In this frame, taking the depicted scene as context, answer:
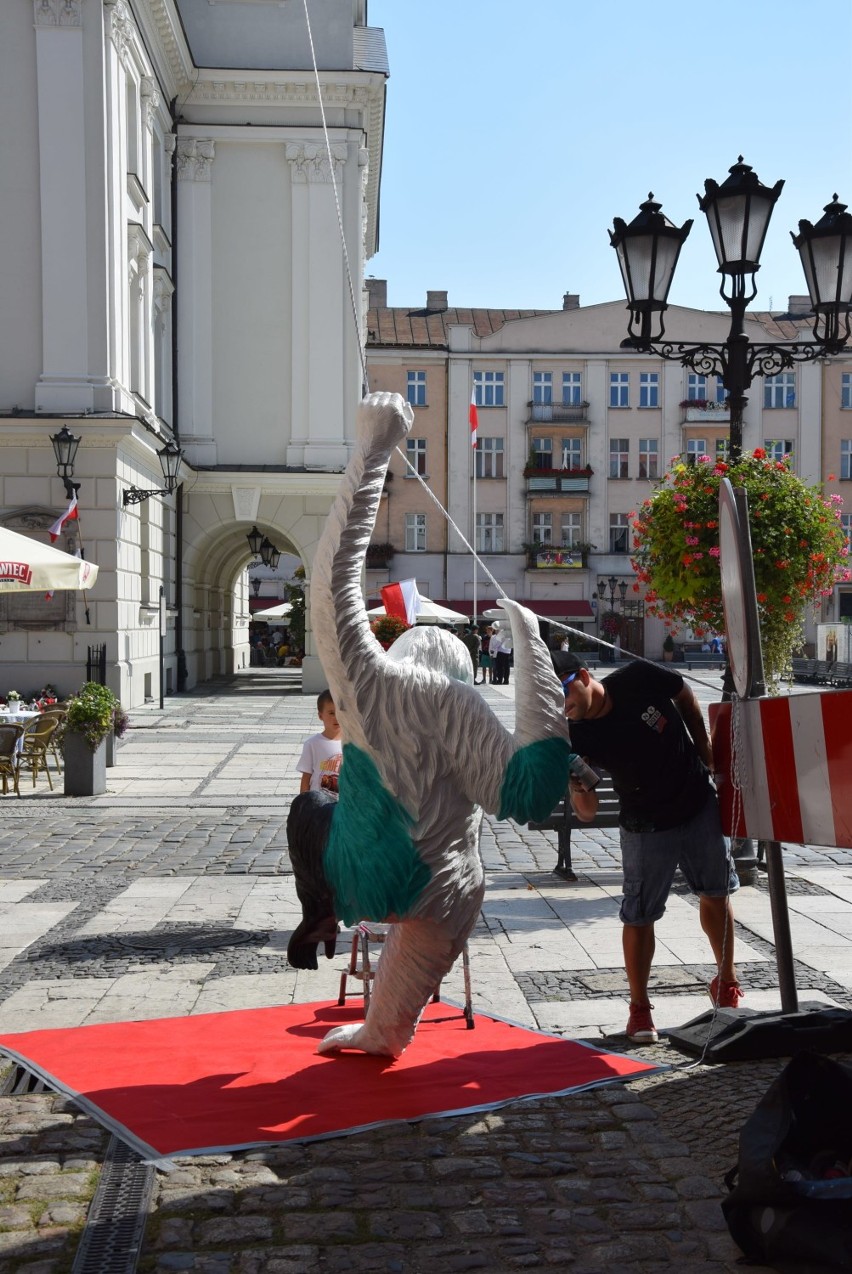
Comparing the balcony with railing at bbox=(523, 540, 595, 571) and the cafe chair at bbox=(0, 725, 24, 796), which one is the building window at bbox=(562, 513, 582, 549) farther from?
the cafe chair at bbox=(0, 725, 24, 796)

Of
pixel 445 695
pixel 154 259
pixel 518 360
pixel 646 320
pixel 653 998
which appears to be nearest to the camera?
pixel 445 695

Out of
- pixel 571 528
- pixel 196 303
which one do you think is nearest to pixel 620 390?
pixel 571 528

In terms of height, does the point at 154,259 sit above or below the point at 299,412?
above

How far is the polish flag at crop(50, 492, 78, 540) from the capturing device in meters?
19.2

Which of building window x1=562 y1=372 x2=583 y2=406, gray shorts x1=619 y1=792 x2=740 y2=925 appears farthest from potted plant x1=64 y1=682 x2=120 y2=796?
building window x1=562 y1=372 x2=583 y2=406

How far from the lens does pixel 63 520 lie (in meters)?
19.5

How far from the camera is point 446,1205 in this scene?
3852mm

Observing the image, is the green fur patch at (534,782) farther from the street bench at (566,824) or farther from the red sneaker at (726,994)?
the street bench at (566,824)

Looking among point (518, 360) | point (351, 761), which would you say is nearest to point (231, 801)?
point (351, 761)

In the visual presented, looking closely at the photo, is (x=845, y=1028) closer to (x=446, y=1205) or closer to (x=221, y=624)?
(x=446, y=1205)

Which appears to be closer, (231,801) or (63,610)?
(231,801)

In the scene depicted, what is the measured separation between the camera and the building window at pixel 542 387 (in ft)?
188

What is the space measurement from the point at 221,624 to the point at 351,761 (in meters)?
34.2

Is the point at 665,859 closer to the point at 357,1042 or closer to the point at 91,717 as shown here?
the point at 357,1042
